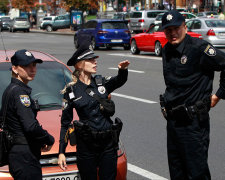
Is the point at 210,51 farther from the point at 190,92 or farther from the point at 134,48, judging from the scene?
the point at 134,48

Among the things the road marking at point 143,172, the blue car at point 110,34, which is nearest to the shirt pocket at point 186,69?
the road marking at point 143,172

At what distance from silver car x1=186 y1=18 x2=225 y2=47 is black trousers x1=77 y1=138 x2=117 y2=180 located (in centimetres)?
2076

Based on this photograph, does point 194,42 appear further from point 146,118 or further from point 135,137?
point 146,118

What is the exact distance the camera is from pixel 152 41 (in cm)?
2355

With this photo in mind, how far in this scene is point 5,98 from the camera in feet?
14.2

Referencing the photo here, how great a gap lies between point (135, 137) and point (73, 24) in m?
46.9

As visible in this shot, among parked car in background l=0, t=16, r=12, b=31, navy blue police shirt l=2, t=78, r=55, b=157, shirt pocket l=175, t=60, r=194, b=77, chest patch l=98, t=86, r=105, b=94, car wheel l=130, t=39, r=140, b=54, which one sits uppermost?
shirt pocket l=175, t=60, r=194, b=77

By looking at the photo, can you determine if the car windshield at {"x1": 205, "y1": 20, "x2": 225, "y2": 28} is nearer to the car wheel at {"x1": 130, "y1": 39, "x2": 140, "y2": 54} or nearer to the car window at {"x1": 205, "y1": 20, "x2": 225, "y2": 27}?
the car window at {"x1": 205, "y1": 20, "x2": 225, "y2": 27}

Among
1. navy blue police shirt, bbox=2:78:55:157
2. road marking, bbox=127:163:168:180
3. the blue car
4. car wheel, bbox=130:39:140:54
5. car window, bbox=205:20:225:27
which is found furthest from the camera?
the blue car

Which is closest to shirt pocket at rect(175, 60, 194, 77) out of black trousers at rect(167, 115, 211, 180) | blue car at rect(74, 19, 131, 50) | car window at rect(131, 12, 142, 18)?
black trousers at rect(167, 115, 211, 180)

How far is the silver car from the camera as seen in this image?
24609mm

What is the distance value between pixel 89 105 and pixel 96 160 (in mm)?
457

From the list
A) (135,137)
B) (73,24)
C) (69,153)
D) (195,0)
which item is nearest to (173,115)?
(69,153)

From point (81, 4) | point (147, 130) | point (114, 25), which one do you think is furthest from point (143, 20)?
point (147, 130)
